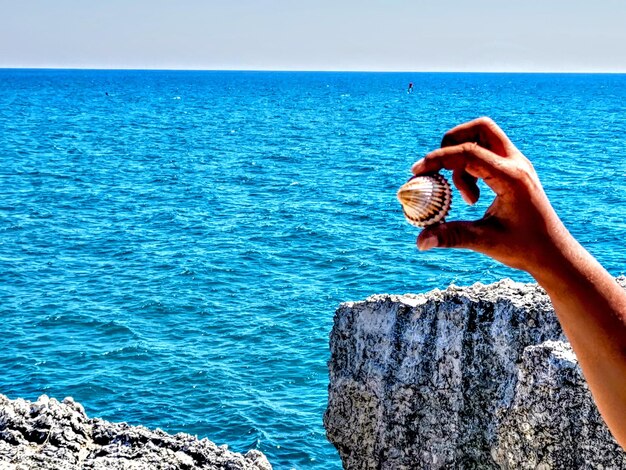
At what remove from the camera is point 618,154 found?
256 ft

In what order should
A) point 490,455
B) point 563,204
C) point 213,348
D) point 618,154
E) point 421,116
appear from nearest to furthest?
point 490,455, point 213,348, point 563,204, point 618,154, point 421,116

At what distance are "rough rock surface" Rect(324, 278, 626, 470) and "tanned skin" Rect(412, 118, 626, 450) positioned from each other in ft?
14.5

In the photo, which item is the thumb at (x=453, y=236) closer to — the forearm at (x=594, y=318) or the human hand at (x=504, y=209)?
the human hand at (x=504, y=209)

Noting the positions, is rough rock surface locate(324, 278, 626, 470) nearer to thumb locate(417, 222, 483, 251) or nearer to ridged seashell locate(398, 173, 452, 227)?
ridged seashell locate(398, 173, 452, 227)

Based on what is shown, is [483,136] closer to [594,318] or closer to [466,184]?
[466,184]

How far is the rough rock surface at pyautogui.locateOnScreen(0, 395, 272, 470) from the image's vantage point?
298 inches

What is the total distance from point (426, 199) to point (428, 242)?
0.91 feet

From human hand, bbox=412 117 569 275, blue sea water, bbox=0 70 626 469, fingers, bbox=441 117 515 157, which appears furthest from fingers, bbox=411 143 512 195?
blue sea water, bbox=0 70 626 469

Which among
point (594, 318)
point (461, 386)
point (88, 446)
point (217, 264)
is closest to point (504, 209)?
point (594, 318)

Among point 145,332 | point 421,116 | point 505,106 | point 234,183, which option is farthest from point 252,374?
point 505,106

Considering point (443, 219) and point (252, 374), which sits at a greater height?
point (443, 219)

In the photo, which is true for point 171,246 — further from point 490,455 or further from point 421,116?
point 421,116

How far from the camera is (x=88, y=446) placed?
805 cm

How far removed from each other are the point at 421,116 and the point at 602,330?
441 ft
